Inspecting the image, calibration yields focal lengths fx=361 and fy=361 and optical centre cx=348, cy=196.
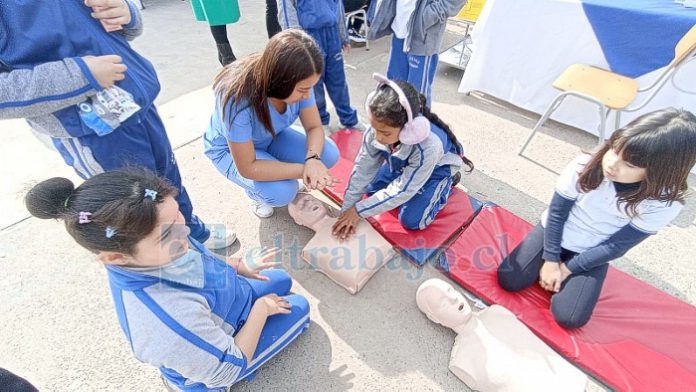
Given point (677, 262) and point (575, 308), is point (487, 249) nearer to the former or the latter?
point (575, 308)

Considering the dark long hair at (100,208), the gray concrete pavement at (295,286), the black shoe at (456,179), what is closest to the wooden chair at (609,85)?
the gray concrete pavement at (295,286)

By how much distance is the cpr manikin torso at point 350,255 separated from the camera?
1860 mm

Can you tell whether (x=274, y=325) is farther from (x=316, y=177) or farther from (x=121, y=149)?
(x=121, y=149)

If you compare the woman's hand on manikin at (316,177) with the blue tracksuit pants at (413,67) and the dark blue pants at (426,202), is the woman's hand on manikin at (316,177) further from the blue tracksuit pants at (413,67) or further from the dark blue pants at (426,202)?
the blue tracksuit pants at (413,67)

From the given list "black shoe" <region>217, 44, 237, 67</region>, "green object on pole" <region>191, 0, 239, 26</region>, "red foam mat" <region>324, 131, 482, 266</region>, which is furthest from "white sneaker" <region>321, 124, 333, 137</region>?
"black shoe" <region>217, 44, 237, 67</region>

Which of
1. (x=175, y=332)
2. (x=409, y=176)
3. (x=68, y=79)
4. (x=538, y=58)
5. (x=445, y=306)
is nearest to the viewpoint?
(x=175, y=332)

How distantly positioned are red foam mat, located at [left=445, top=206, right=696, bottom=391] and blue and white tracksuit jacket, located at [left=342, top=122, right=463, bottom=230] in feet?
1.00

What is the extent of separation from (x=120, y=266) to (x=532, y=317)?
174cm

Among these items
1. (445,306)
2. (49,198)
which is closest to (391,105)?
(445,306)

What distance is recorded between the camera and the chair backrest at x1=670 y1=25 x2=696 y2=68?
2.09 m

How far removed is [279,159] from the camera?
7.29 feet

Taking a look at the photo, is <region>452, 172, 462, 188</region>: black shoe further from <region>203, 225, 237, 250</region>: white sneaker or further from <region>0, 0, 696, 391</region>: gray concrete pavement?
<region>203, 225, 237, 250</region>: white sneaker

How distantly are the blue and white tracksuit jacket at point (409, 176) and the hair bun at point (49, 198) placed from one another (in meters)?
1.34

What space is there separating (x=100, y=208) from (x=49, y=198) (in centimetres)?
12
